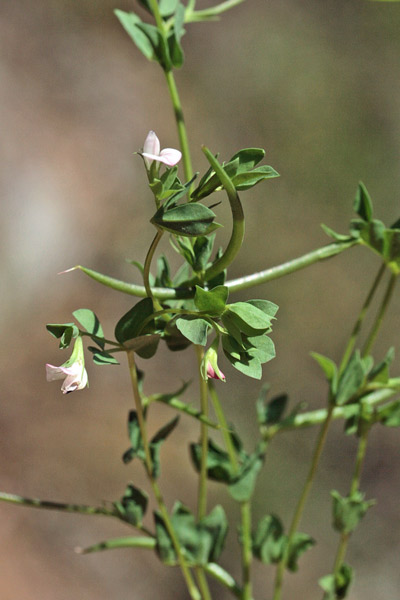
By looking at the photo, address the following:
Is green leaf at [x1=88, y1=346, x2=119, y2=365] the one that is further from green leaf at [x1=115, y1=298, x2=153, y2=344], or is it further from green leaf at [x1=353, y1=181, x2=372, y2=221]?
green leaf at [x1=353, y1=181, x2=372, y2=221]

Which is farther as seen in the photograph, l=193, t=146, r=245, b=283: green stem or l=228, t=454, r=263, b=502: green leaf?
l=228, t=454, r=263, b=502: green leaf

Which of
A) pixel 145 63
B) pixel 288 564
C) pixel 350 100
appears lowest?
pixel 288 564

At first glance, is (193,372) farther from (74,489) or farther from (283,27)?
(283,27)

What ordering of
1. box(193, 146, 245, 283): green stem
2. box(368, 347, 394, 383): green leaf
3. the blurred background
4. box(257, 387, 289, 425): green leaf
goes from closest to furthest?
box(193, 146, 245, 283): green stem, box(368, 347, 394, 383): green leaf, box(257, 387, 289, 425): green leaf, the blurred background

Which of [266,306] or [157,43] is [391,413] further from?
A: [157,43]

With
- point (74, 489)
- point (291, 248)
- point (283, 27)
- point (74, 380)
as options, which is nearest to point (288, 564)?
point (74, 380)

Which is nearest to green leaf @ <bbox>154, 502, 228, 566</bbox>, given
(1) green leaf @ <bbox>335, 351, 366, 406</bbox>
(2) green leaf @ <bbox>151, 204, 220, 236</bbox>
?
(1) green leaf @ <bbox>335, 351, 366, 406</bbox>
